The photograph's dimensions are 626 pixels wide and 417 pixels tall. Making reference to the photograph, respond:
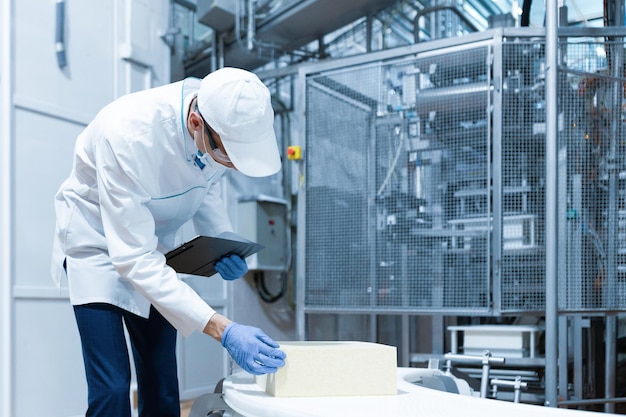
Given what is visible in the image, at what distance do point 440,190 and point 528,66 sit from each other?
64cm

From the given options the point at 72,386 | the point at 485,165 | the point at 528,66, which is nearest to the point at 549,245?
the point at 485,165

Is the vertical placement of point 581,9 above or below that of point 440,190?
above

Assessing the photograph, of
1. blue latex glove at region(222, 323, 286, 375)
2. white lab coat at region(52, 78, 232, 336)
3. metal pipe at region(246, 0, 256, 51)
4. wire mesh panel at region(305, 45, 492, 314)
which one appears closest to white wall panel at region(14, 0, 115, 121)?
metal pipe at region(246, 0, 256, 51)

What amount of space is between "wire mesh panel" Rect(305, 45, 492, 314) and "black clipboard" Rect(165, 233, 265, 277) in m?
1.23

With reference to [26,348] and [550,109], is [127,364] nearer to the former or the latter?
[26,348]

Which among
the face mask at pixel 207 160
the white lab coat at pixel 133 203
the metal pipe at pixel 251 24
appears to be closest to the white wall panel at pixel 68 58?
A: the metal pipe at pixel 251 24

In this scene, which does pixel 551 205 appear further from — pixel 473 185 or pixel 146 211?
pixel 146 211

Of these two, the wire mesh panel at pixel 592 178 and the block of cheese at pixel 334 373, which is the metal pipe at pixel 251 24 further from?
the block of cheese at pixel 334 373

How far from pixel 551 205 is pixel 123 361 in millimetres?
1712

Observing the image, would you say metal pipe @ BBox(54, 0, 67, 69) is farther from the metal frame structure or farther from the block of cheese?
the block of cheese

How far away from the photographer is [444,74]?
9.12 feet

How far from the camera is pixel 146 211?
143 centimetres

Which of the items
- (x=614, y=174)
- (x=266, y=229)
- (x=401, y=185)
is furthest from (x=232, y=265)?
(x=266, y=229)

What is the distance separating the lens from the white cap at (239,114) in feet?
4.38
